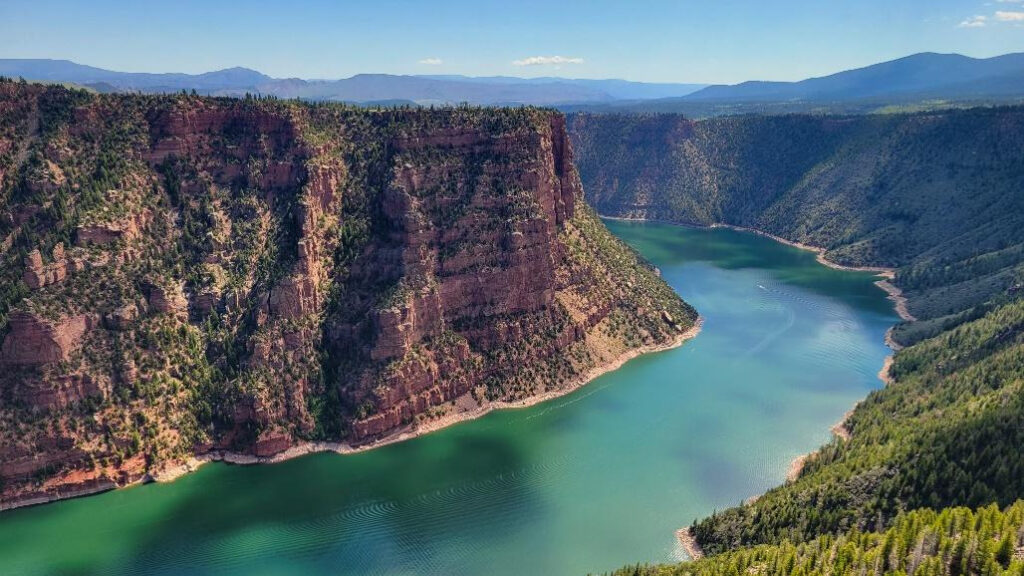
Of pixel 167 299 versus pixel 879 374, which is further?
pixel 879 374

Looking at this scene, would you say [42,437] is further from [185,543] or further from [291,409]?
[291,409]

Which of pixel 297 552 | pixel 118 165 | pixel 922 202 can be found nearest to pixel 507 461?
pixel 297 552

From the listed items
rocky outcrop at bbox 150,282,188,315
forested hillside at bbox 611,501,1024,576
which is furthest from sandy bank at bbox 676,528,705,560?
rocky outcrop at bbox 150,282,188,315

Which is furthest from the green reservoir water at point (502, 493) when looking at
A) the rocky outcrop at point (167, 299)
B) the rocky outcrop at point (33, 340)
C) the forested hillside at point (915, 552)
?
the rocky outcrop at point (167, 299)

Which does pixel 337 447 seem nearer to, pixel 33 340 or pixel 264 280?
pixel 264 280

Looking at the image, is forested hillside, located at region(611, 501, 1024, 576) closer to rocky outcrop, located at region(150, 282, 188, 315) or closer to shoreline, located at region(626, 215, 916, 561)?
shoreline, located at region(626, 215, 916, 561)

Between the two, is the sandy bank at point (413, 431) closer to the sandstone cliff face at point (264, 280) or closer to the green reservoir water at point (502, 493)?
the sandstone cliff face at point (264, 280)

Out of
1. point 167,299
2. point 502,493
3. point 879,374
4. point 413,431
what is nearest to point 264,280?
point 167,299
